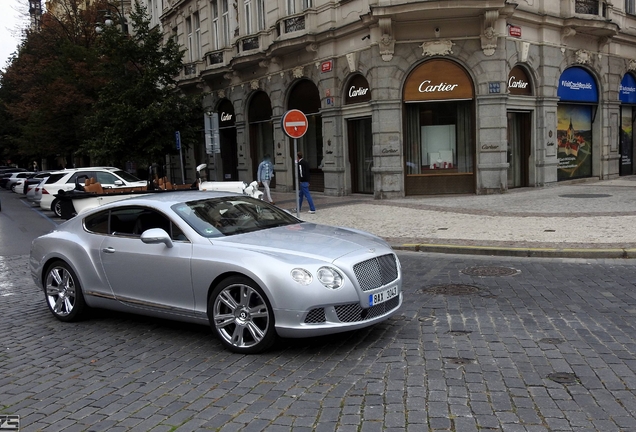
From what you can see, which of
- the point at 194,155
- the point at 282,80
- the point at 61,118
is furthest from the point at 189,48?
the point at 282,80

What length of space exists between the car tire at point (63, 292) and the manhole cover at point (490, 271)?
531 centimetres

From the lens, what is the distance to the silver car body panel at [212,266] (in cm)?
522

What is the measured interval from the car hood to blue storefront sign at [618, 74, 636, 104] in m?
23.8

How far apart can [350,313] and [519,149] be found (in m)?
18.4

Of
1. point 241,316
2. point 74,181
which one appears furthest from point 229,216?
point 74,181

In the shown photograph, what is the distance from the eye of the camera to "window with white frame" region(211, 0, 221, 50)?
3186 cm


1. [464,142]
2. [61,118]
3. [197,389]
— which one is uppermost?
[61,118]

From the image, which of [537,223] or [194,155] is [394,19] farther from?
[194,155]

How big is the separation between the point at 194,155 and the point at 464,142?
2134cm

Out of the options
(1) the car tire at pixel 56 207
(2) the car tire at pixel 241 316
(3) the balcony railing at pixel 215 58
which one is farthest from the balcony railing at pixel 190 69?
(2) the car tire at pixel 241 316

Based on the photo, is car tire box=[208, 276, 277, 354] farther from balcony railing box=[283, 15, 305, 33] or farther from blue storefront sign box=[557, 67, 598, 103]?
blue storefront sign box=[557, 67, 598, 103]

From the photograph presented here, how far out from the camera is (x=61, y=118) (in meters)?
36.9

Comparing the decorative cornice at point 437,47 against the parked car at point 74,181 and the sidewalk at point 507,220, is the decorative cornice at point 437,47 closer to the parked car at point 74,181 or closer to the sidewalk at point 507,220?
the sidewalk at point 507,220

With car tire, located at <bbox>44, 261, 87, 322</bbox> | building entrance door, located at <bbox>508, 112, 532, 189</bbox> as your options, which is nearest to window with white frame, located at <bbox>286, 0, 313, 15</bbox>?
building entrance door, located at <bbox>508, 112, 532, 189</bbox>
